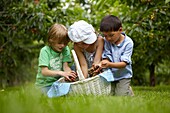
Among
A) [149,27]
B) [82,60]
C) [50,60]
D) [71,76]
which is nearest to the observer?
[71,76]

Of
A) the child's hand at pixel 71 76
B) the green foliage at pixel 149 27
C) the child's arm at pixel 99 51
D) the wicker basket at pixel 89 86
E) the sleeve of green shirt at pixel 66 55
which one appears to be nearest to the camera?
the wicker basket at pixel 89 86

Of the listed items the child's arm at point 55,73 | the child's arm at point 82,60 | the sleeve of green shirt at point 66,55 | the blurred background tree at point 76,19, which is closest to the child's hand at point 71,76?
the child's arm at point 55,73

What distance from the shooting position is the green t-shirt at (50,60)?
139 inches

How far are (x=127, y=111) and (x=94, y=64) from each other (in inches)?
64.4

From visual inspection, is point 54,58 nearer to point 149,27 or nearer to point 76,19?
point 149,27

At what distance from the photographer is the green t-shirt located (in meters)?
3.54

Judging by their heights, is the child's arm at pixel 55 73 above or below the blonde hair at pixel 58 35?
below

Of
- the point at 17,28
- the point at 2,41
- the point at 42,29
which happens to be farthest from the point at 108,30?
the point at 2,41

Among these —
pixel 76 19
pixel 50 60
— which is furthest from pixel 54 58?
pixel 76 19

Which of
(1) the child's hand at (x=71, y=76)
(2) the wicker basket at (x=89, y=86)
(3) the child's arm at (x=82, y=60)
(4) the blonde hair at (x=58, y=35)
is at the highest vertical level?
(4) the blonde hair at (x=58, y=35)

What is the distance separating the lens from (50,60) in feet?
11.7

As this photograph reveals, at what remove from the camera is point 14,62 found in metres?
7.31

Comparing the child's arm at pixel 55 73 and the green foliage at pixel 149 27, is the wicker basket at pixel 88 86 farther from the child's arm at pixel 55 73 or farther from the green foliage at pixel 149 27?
the green foliage at pixel 149 27

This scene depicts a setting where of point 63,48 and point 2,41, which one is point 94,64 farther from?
point 2,41
